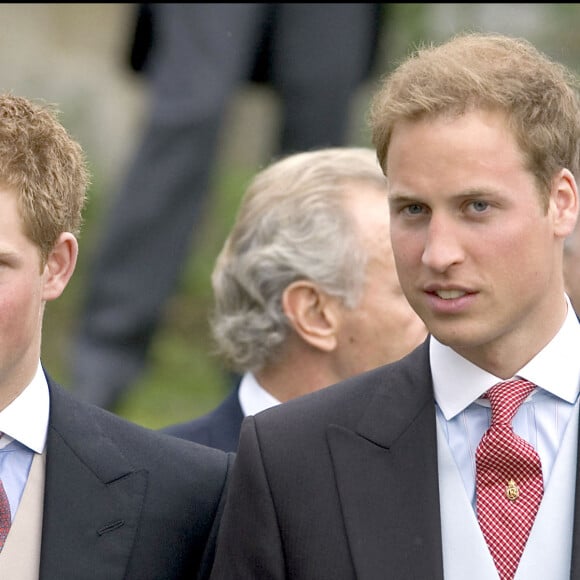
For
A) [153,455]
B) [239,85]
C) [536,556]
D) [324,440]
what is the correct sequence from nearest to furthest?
[536,556]
[324,440]
[153,455]
[239,85]

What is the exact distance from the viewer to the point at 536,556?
126 inches

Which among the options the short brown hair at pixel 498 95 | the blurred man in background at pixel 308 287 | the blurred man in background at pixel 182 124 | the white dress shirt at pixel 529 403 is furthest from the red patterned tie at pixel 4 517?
the blurred man in background at pixel 182 124

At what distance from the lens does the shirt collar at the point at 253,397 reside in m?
4.68

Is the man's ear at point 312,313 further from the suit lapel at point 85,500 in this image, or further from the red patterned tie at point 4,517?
the red patterned tie at point 4,517

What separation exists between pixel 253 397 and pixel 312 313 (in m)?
0.30

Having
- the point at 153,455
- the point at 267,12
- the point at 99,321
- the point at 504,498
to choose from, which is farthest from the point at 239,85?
the point at 504,498

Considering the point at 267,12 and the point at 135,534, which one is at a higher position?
the point at 267,12

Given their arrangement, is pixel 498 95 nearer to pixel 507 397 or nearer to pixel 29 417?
pixel 507 397

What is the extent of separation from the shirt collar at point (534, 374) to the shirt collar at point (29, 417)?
84 centimetres

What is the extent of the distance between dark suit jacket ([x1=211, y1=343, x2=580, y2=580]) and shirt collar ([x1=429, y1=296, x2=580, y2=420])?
5 centimetres

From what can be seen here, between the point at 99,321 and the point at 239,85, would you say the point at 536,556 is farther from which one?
the point at 239,85

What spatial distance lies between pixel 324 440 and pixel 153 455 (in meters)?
0.43

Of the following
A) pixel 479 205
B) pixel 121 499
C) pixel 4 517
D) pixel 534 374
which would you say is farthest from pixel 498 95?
pixel 4 517

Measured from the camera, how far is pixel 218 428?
181 inches
